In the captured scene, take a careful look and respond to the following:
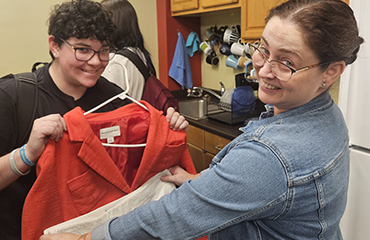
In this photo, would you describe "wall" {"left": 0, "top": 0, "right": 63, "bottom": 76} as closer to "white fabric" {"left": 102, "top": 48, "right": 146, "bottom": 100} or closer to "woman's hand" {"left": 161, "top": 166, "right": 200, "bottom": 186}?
"white fabric" {"left": 102, "top": 48, "right": 146, "bottom": 100}

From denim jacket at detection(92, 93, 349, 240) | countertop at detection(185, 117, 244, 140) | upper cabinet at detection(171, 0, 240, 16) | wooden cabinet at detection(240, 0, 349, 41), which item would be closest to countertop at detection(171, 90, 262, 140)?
countertop at detection(185, 117, 244, 140)

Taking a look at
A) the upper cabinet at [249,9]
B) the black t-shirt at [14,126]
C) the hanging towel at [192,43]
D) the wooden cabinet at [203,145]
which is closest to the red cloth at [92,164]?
the black t-shirt at [14,126]

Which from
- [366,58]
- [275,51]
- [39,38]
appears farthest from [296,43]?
[39,38]

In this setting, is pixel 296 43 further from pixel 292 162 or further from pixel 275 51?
pixel 292 162

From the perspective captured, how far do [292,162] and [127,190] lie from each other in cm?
59

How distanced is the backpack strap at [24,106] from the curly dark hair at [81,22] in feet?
0.67

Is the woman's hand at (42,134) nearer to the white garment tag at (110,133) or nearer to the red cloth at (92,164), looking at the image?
the red cloth at (92,164)

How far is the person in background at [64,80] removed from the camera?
40.9 inches

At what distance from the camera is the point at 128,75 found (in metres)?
1.86

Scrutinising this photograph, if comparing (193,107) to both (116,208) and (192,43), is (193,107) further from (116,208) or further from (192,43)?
(116,208)

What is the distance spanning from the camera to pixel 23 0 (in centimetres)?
287

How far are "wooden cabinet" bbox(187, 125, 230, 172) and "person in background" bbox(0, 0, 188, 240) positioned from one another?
1.32 meters

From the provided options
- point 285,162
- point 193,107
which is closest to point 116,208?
point 285,162

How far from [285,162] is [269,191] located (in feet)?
0.25
